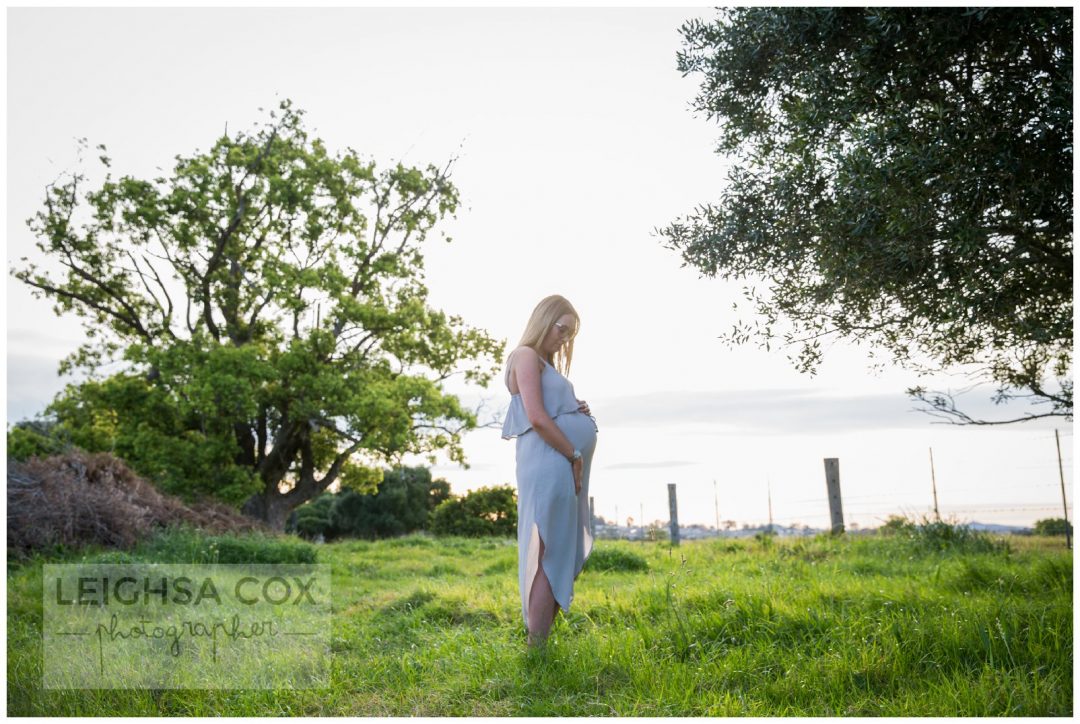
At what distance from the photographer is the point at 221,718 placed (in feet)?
12.7

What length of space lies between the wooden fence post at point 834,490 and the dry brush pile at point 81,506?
10.5m

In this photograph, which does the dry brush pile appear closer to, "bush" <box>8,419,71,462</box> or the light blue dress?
"bush" <box>8,419,71,462</box>

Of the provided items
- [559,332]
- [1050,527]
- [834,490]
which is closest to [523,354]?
[559,332]

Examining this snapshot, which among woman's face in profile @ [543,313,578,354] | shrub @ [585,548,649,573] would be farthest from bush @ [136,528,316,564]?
woman's face in profile @ [543,313,578,354]

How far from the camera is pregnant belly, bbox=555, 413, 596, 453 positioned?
4.61 metres

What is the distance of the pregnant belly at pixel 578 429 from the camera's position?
15.1 ft

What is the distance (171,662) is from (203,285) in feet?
49.6

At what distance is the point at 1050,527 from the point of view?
15.0 metres

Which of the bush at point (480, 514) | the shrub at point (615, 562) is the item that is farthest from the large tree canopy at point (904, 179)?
the bush at point (480, 514)

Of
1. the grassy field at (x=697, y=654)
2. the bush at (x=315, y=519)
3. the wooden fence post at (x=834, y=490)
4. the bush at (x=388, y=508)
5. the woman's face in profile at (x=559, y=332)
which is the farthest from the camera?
the bush at (x=315, y=519)

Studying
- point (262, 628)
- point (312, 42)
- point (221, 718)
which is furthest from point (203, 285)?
point (221, 718)

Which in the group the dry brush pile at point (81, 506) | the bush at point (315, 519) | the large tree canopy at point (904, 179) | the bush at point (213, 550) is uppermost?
the large tree canopy at point (904, 179)

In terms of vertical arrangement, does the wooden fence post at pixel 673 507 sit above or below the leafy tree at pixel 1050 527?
above

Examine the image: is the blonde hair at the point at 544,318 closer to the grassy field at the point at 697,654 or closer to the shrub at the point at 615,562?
the grassy field at the point at 697,654
